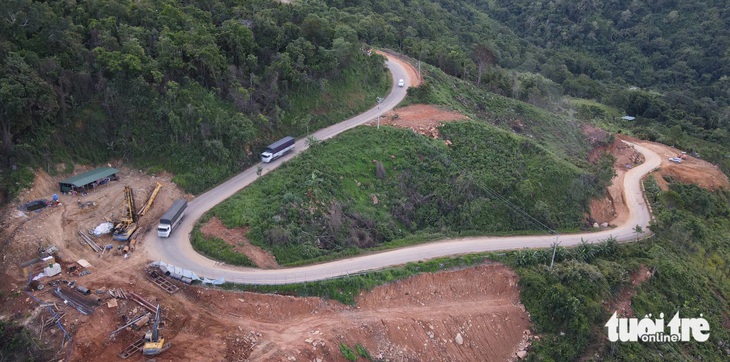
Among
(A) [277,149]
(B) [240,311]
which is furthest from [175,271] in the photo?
(A) [277,149]

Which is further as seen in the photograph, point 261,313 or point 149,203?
point 149,203

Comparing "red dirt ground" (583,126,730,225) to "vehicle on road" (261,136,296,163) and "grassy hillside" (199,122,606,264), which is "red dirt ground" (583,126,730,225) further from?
"vehicle on road" (261,136,296,163)

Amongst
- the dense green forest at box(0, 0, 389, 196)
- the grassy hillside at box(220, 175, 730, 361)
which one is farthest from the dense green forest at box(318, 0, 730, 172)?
the grassy hillside at box(220, 175, 730, 361)

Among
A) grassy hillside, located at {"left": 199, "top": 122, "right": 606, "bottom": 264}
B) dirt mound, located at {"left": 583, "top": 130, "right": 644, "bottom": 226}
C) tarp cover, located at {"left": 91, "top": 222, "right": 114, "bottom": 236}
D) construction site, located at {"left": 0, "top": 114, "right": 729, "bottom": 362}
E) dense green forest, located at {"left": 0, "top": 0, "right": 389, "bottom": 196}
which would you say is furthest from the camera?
dirt mound, located at {"left": 583, "top": 130, "right": 644, "bottom": 226}

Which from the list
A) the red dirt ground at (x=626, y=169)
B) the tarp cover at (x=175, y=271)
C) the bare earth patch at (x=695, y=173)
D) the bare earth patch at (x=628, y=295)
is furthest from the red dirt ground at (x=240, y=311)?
the bare earth patch at (x=695, y=173)

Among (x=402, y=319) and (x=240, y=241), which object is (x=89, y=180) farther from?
(x=402, y=319)

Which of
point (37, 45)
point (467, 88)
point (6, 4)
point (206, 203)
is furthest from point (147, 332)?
point (467, 88)
